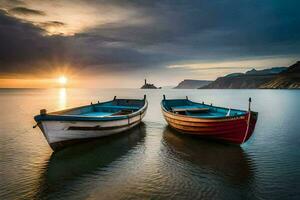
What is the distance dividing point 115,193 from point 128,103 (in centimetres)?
2075

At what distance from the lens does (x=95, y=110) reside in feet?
80.7

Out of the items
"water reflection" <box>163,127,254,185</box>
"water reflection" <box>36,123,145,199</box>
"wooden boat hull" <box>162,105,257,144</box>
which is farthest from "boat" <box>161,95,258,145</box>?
"water reflection" <box>36,123,145,199</box>

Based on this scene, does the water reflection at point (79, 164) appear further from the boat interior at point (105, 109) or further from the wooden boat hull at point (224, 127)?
the wooden boat hull at point (224, 127)

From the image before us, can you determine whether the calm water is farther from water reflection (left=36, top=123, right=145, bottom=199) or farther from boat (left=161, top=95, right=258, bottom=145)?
boat (left=161, top=95, right=258, bottom=145)

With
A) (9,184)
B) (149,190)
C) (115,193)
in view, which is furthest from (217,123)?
(9,184)

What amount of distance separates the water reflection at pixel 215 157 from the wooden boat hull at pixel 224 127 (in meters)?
0.70

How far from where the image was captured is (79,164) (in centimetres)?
1340

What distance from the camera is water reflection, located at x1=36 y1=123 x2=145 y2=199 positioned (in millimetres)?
10289

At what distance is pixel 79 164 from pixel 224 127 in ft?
33.0

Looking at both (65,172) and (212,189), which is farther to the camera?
(65,172)

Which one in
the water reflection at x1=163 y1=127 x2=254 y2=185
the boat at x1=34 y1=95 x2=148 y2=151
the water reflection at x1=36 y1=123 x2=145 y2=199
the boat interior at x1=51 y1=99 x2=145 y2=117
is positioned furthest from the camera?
the boat interior at x1=51 y1=99 x2=145 y2=117

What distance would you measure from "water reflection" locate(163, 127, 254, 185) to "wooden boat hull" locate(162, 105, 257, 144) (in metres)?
0.70

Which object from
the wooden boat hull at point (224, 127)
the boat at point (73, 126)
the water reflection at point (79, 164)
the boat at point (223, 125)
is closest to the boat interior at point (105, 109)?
the boat at point (73, 126)

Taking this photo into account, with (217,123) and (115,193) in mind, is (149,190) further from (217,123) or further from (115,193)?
(217,123)
